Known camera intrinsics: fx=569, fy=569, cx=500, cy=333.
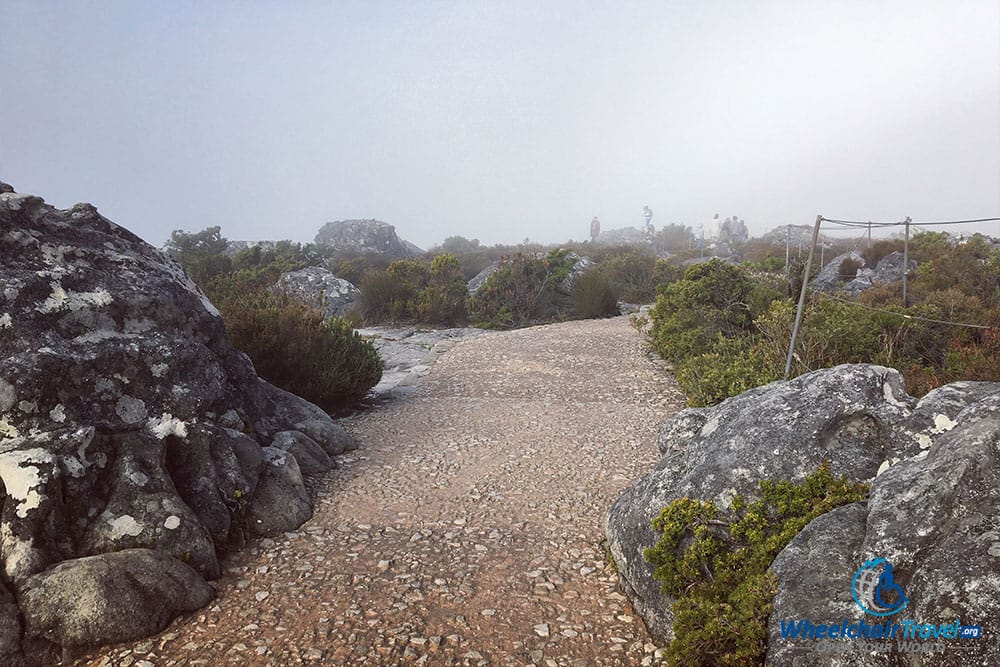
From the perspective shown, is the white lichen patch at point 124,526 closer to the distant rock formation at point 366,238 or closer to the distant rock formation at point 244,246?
the distant rock formation at point 244,246

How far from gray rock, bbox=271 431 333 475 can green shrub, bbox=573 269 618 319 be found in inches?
471

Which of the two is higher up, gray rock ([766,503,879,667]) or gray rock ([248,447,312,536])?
gray rock ([766,503,879,667])

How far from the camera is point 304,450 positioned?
15.6 ft

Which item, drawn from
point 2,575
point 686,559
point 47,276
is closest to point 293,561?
point 2,575

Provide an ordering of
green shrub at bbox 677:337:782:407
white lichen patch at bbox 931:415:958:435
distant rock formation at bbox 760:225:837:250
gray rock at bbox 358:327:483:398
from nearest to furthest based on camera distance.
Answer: white lichen patch at bbox 931:415:958:435
green shrub at bbox 677:337:782:407
gray rock at bbox 358:327:483:398
distant rock formation at bbox 760:225:837:250

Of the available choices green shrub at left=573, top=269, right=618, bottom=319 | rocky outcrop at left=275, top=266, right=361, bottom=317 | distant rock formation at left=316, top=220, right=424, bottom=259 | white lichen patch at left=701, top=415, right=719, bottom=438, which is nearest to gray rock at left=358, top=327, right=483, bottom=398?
rocky outcrop at left=275, top=266, right=361, bottom=317

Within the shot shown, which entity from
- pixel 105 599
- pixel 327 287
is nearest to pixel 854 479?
pixel 105 599

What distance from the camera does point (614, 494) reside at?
4.40 metres

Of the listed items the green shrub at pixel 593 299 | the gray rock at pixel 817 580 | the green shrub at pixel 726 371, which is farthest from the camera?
the green shrub at pixel 593 299

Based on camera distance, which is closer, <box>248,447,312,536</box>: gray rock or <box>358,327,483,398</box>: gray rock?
<box>248,447,312,536</box>: gray rock

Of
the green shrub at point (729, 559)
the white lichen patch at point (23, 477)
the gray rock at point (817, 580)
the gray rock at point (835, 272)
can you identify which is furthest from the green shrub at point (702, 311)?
the gray rock at point (835, 272)

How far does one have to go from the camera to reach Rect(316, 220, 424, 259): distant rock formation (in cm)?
4100

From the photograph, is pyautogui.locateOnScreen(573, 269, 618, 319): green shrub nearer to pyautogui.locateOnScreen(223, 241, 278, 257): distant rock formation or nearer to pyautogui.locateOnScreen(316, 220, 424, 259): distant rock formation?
pyautogui.locateOnScreen(223, 241, 278, 257): distant rock formation

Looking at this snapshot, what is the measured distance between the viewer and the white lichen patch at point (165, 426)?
365 cm
